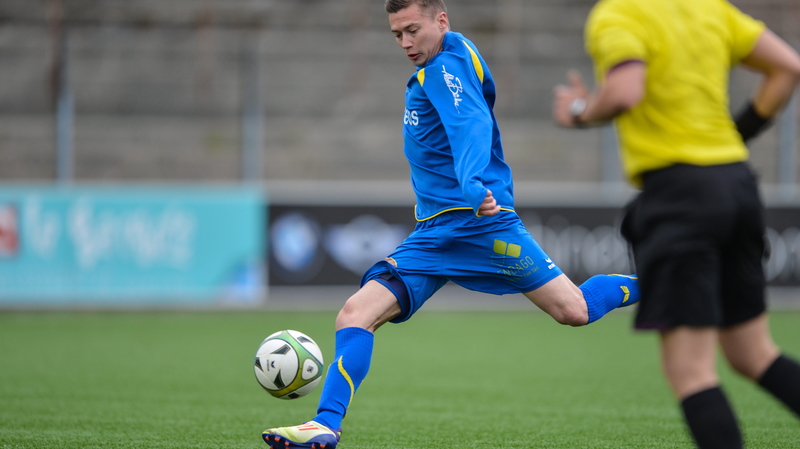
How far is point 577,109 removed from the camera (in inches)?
122

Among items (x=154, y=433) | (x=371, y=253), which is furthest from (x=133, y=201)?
(x=154, y=433)

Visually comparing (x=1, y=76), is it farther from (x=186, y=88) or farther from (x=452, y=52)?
(x=452, y=52)

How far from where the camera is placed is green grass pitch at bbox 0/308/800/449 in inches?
192

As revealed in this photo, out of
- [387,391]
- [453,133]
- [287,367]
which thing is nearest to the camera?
[453,133]

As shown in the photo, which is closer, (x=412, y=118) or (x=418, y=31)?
(x=418, y=31)

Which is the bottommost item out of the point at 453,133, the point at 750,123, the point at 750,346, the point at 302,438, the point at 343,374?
the point at 302,438

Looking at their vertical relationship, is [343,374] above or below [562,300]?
below

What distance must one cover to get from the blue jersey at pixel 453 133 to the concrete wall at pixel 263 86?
1193 cm

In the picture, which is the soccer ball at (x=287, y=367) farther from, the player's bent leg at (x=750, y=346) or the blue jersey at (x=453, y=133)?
the player's bent leg at (x=750, y=346)

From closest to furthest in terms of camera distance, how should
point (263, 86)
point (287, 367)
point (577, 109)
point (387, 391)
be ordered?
point (577, 109) → point (287, 367) → point (387, 391) → point (263, 86)

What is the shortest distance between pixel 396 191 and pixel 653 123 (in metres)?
11.0

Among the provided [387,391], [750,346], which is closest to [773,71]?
[750,346]

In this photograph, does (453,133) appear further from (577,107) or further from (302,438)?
(302,438)

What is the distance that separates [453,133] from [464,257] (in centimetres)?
64
